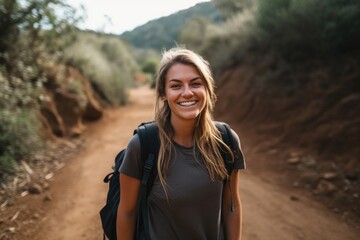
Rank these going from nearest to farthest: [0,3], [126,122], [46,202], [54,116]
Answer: [46,202]
[0,3]
[54,116]
[126,122]

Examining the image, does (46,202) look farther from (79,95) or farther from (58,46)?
(58,46)

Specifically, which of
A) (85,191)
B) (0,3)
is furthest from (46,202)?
(0,3)

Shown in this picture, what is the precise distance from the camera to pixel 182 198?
1960mm

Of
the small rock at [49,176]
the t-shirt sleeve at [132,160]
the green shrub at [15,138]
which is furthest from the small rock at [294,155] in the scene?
the green shrub at [15,138]

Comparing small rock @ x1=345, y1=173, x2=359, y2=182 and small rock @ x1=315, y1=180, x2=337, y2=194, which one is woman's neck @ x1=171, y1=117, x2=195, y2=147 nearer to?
small rock @ x1=315, y1=180, x2=337, y2=194

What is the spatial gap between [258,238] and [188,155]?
6.95ft

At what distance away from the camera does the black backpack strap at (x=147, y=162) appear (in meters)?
1.97

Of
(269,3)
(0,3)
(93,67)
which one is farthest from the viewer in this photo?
(93,67)

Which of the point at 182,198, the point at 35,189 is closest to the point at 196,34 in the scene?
the point at 35,189

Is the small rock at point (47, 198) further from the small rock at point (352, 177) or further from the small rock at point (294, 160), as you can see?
the small rock at point (352, 177)

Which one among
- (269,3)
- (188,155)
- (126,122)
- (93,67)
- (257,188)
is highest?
(269,3)

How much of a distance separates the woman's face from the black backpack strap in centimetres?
25

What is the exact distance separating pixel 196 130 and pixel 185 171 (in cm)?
35

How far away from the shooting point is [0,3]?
645 cm
